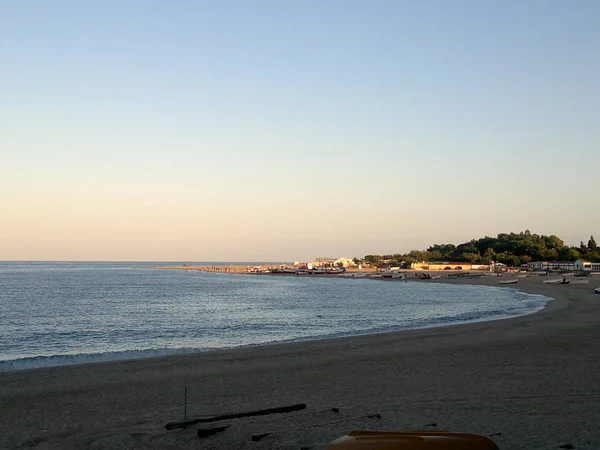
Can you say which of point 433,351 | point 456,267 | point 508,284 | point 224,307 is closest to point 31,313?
point 224,307

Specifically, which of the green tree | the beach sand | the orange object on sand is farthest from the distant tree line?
the orange object on sand

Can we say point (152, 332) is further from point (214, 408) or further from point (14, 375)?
point (214, 408)

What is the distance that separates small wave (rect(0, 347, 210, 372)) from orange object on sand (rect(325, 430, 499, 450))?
16.6m

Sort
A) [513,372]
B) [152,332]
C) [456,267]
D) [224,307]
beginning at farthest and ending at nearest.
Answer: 1. [456,267]
2. [224,307]
3. [152,332]
4. [513,372]

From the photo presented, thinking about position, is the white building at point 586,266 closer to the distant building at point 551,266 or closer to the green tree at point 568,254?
the distant building at point 551,266

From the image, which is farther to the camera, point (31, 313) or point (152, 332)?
point (31, 313)

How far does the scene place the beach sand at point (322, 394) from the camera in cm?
1044

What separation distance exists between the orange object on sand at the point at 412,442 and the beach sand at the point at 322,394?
6.46ft

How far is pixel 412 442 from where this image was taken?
23.0 feet

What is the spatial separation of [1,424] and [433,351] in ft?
48.4

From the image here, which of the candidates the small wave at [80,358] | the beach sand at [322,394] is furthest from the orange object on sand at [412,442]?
the small wave at [80,358]

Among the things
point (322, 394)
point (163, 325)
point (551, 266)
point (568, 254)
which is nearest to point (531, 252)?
point (568, 254)

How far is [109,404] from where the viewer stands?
14.3 m

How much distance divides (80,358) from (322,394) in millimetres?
12174
